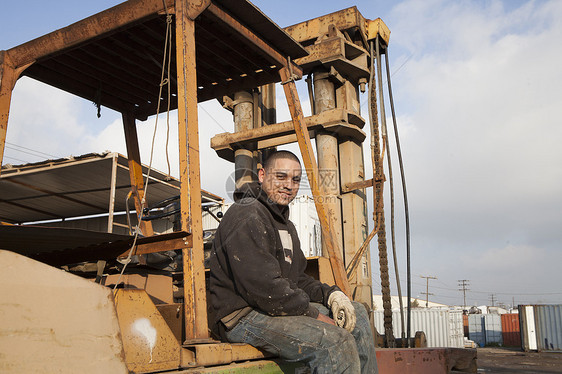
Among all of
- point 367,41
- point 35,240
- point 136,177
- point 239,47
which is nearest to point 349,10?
point 367,41

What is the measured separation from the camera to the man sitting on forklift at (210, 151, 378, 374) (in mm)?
2543

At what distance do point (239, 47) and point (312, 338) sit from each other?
2485mm

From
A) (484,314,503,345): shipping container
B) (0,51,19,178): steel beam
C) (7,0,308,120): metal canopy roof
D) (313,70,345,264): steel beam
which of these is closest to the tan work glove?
(7,0,308,120): metal canopy roof

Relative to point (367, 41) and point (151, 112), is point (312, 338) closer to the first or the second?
point (151, 112)

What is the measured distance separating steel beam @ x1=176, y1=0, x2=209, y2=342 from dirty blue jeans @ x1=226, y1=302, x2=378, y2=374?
0.26 metres

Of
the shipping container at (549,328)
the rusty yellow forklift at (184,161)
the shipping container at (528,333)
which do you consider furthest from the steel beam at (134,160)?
the shipping container at (549,328)

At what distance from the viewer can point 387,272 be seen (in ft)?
19.3

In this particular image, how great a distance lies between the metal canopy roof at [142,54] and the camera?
10.7ft

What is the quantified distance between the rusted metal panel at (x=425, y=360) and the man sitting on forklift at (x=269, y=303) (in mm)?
668

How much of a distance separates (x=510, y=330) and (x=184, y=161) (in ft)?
126

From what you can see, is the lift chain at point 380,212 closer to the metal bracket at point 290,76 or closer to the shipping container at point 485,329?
the metal bracket at point 290,76

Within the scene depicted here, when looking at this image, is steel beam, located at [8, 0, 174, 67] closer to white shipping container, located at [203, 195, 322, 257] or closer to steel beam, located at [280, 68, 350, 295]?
steel beam, located at [280, 68, 350, 295]

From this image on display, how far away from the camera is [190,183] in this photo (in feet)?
8.88

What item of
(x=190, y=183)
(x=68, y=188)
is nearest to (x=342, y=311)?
Answer: (x=190, y=183)
